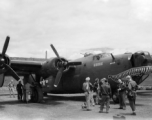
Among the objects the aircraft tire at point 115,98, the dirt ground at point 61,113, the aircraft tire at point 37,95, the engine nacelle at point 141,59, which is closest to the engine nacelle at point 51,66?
the aircraft tire at point 37,95

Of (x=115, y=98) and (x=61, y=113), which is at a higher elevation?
(x=115, y=98)

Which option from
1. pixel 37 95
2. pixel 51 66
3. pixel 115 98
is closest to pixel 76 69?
pixel 51 66

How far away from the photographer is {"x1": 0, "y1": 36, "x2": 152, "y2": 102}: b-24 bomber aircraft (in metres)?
13.0

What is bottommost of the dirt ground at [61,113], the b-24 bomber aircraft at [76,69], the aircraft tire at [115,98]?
the dirt ground at [61,113]

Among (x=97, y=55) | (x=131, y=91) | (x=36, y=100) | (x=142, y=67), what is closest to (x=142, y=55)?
(x=142, y=67)

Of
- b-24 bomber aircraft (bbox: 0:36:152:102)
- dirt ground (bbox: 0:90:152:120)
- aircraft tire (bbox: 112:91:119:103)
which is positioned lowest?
dirt ground (bbox: 0:90:152:120)

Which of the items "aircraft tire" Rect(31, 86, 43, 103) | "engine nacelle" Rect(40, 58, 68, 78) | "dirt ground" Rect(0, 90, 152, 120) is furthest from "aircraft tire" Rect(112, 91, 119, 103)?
"aircraft tire" Rect(31, 86, 43, 103)

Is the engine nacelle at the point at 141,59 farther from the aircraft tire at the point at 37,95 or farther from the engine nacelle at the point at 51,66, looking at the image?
the aircraft tire at the point at 37,95

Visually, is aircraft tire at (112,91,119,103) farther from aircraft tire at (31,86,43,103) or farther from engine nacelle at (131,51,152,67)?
aircraft tire at (31,86,43,103)

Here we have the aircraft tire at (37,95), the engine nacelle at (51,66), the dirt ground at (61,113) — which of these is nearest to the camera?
the dirt ground at (61,113)

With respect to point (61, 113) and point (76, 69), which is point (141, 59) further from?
point (61, 113)

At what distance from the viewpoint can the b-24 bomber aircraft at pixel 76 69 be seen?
12984 millimetres

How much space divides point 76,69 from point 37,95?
3.56 metres

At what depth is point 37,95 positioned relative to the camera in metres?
15.3
